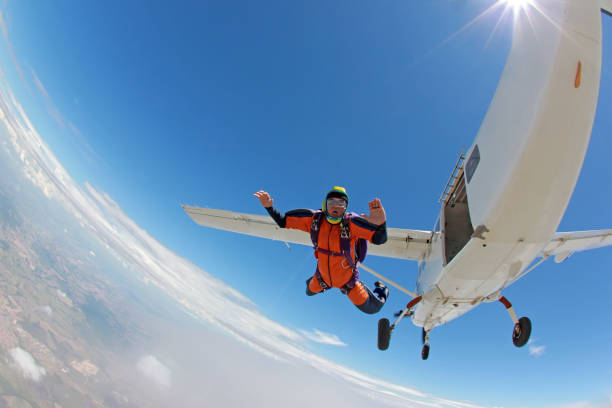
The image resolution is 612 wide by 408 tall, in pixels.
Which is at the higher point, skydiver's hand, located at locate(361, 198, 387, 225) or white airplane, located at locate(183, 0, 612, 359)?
white airplane, located at locate(183, 0, 612, 359)

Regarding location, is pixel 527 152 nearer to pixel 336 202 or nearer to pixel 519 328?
pixel 336 202

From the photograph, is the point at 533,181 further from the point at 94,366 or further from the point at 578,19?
the point at 94,366

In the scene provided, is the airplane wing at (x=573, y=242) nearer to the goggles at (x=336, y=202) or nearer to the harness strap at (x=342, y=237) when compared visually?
the harness strap at (x=342, y=237)

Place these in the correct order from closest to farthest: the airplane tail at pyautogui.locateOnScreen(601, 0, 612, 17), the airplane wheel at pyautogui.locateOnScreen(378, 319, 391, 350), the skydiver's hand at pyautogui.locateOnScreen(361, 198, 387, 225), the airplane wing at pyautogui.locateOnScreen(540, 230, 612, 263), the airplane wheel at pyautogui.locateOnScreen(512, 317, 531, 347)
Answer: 1. the skydiver's hand at pyautogui.locateOnScreen(361, 198, 387, 225)
2. the airplane tail at pyautogui.locateOnScreen(601, 0, 612, 17)
3. the airplane wheel at pyautogui.locateOnScreen(512, 317, 531, 347)
4. the airplane wing at pyautogui.locateOnScreen(540, 230, 612, 263)
5. the airplane wheel at pyautogui.locateOnScreen(378, 319, 391, 350)

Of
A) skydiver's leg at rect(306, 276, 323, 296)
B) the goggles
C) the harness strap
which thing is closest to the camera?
the goggles

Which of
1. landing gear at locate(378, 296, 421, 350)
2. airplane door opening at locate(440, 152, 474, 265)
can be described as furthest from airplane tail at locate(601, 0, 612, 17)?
landing gear at locate(378, 296, 421, 350)

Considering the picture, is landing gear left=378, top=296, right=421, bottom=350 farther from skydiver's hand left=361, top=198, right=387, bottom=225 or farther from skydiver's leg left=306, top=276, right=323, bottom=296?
skydiver's hand left=361, top=198, right=387, bottom=225

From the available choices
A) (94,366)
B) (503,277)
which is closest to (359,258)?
(503,277)
